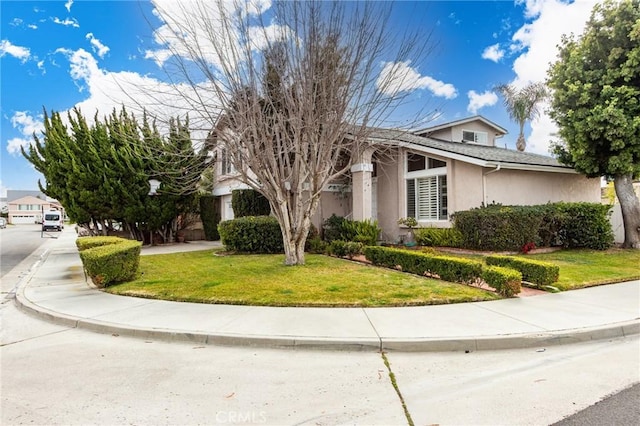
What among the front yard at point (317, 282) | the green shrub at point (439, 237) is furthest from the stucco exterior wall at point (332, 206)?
the front yard at point (317, 282)

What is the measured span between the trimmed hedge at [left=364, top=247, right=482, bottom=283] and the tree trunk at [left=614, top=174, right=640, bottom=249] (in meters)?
10.5

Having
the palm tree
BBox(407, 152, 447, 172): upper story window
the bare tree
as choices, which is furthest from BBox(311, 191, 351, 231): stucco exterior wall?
the palm tree

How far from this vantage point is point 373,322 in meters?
5.71

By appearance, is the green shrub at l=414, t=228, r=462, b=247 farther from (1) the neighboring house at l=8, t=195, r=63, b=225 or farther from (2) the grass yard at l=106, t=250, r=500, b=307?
(1) the neighboring house at l=8, t=195, r=63, b=225

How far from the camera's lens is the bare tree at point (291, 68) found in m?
9.45

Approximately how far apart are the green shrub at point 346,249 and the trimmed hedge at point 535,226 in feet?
12.8

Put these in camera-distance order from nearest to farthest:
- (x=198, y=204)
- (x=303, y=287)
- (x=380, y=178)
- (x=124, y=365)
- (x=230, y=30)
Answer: (x=124, y=365) → (x=303, y=287) → (x=230, y=30) → (x=380, y=178) → (x=198, y=204)

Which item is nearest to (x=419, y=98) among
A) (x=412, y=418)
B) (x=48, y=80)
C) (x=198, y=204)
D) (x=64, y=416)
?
(x=412, y=418)

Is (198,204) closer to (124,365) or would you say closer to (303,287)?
(303,287)

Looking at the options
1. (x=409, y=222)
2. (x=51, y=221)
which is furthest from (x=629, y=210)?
(x=51, y=221)

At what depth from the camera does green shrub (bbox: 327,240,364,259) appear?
41.6 ft

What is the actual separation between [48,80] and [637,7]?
68.5 feet

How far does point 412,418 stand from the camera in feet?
10.6

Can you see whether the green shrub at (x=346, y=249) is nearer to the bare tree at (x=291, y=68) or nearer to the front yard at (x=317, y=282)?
the front yard at (x=317, y=282)
